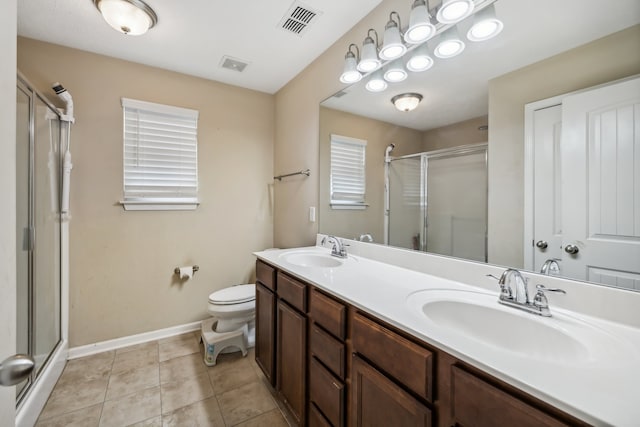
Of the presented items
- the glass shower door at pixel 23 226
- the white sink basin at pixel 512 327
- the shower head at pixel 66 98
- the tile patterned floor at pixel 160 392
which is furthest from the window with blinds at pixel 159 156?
the white sink basin at pixel 512 327

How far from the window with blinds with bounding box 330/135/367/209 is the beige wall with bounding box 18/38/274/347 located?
3.44 feet

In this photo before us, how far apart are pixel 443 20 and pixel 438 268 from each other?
1.17 meters

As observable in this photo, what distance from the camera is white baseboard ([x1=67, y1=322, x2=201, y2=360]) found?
211 cm

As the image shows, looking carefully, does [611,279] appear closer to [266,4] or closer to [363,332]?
[363,332]

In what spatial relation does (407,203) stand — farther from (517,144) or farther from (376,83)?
(376,83)

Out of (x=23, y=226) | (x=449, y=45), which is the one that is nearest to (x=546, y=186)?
(x=449, y=45)

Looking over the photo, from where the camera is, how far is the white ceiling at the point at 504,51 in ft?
2.93

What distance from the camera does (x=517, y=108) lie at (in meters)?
1.09

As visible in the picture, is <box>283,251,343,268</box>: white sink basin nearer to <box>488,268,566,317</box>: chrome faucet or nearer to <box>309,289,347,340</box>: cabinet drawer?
<box>309,289,347,340</box>: cabinet drawer

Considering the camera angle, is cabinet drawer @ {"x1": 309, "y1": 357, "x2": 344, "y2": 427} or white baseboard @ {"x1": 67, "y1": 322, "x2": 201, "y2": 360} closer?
cabinet drawer @ {"x1": 309, "y1": 357, "x2": 344, "y2": 427}

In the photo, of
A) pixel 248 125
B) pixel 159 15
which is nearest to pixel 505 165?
pixel 159 15

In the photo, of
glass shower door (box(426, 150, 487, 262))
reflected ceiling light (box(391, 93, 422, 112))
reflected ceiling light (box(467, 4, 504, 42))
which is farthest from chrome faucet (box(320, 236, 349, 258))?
reflected ceiling light (box(467, 4, 504, 42))

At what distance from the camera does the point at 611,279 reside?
87 centimetres

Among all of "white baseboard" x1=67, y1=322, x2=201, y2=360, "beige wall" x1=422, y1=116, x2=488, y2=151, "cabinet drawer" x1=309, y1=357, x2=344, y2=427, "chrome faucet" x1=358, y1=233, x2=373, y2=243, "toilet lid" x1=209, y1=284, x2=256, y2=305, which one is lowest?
"white baseboard" x1=67, y1=322, x2=201, y2=360
